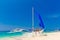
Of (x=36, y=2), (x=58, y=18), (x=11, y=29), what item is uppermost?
(x=36, y=2)

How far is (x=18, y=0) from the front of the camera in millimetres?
1924

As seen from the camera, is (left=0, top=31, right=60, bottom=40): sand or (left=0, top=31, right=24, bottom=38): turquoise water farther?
(left=0, top=31, right=60, bottom=40): sand

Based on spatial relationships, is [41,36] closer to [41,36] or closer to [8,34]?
→ [41,36]

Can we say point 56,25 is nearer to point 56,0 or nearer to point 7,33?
point 56,0

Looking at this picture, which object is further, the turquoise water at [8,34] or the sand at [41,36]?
the sand at [41,36]

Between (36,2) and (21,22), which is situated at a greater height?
(36,2)

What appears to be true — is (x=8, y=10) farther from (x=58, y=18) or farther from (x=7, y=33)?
(x=58, y=18)

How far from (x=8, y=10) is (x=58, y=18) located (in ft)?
2.57

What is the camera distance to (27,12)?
6.38 feet

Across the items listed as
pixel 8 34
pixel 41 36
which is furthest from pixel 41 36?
pixel 8 34

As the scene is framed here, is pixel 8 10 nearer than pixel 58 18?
Yes

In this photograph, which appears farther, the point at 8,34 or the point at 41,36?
the point at 41,36

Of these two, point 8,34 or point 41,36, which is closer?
point 8,34

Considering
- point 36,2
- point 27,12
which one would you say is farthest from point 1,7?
point 36,2
